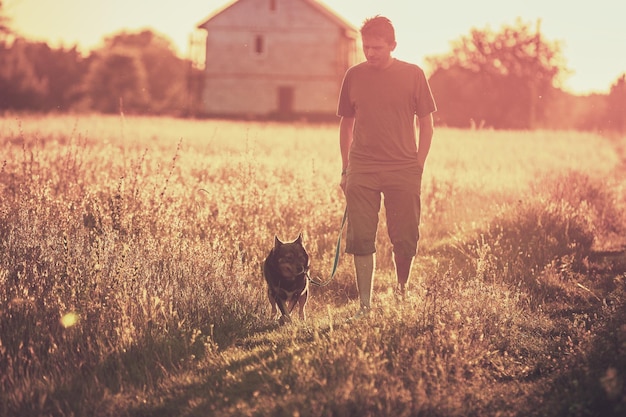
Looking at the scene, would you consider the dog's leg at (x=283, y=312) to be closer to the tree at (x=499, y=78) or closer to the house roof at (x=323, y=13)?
the house roof at (x=323, y=13)

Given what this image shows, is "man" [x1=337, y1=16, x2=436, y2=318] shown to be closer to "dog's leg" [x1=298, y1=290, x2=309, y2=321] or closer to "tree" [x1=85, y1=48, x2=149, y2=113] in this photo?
"dog's leg" [x1=298, y1=290, x2=309, y2=321]

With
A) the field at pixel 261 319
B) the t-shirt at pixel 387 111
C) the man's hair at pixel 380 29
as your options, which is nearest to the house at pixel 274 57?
the field at pixel 261 319

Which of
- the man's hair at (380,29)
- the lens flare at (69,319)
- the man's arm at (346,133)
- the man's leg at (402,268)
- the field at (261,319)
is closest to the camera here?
the field at (261,319)

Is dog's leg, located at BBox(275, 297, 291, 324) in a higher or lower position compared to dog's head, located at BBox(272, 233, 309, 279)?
lower

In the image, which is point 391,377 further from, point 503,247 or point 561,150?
point 561,150

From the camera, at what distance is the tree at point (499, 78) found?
6575 cm

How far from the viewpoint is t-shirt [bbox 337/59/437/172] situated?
7.02 metres

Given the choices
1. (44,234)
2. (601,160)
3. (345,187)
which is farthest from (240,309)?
(601,160)

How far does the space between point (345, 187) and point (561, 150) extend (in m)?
17.0

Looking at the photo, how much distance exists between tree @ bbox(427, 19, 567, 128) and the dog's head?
57.3 metres

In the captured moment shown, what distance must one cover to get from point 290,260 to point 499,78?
63361mm

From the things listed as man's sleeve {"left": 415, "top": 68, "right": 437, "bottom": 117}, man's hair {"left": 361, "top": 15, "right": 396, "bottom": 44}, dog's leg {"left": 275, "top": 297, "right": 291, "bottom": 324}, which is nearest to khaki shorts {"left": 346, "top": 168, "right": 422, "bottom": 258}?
man's sleeve {"left": 415, "top": 68, "right": 437, "bottom": 117}

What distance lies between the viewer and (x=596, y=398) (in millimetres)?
4707

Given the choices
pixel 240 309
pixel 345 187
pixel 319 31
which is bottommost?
pixel 240 309
